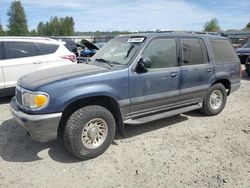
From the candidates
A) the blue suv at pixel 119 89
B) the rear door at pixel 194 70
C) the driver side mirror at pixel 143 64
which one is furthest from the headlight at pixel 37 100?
the rear door at pixel 194 70

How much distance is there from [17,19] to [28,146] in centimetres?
9013

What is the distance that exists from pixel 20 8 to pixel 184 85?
9305cm

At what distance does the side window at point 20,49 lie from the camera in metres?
7.06

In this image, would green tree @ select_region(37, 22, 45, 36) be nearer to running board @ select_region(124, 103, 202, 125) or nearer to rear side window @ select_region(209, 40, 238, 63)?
rear side window @ select_region(209, 40, 238, 63)

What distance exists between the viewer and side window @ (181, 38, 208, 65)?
17.3 feet

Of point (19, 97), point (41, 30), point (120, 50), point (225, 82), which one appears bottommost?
point (225, 82)

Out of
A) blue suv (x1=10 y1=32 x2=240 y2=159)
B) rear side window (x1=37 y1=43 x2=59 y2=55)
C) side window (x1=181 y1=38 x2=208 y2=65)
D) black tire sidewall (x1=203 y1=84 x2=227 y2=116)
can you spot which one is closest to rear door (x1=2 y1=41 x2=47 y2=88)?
rear side window (x1=37 y1=43 x2=59 y2=55)

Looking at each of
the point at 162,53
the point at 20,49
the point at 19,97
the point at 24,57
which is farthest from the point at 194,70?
the point at 20,49

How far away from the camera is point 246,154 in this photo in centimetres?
430

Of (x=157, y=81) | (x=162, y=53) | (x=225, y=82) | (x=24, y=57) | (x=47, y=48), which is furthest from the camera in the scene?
(x=47, y=48)

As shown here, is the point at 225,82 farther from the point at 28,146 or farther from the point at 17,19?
the point at 17,19

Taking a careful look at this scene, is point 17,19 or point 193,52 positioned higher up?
point 17,19

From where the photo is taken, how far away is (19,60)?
7133 millimetres

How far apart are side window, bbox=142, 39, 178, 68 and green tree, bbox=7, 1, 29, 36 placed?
83.2 meters
